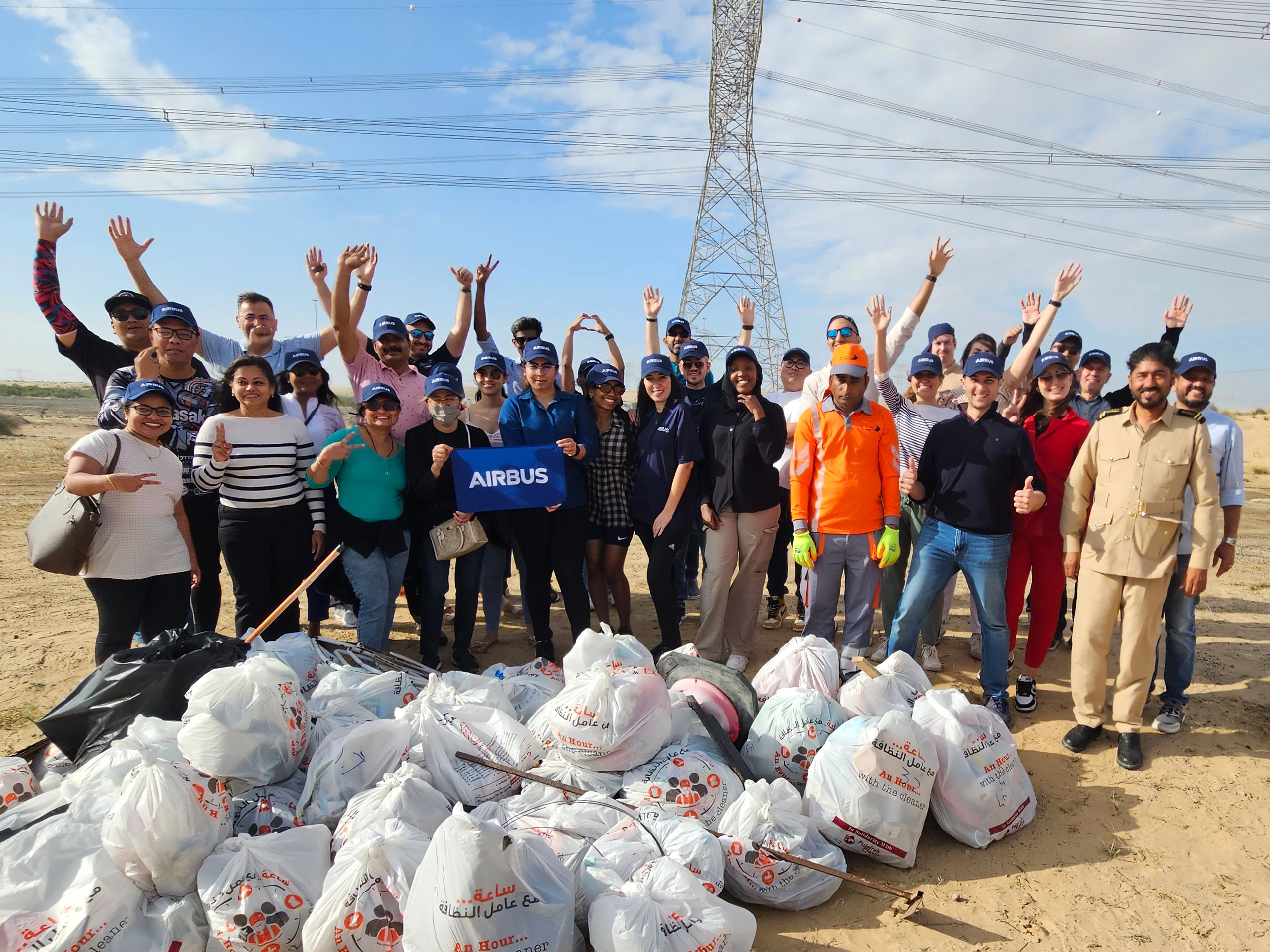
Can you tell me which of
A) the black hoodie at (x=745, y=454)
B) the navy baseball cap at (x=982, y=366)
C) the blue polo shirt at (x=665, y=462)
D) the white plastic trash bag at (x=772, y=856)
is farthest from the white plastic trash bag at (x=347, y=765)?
the navy baseball cap at (x=982, y=366)

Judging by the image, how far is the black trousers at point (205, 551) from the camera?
4.37m

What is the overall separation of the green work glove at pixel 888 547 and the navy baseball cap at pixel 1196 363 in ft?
6.19

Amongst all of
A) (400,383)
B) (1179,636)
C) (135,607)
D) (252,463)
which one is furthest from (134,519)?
(1179,636)

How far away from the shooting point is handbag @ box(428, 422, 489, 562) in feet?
15.1

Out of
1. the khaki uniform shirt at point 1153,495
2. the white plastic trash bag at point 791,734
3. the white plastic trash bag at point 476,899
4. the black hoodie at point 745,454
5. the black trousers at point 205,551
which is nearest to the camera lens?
the white plastic trash bag at point 476,899

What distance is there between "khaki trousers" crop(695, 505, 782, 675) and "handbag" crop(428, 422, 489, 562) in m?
1.62

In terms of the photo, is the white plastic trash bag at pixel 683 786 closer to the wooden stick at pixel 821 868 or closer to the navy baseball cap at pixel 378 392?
the wooden stick at pixel 821 868

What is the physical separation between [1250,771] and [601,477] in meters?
4.17

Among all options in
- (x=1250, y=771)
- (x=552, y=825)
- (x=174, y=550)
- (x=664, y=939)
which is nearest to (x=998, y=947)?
(x=664, y=939)

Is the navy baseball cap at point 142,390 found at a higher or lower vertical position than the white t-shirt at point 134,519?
higher

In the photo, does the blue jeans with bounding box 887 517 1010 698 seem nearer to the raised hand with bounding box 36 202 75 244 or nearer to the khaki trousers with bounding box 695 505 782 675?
the khaki trousers with bounding box 695 505 782 675

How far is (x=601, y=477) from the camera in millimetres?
4934

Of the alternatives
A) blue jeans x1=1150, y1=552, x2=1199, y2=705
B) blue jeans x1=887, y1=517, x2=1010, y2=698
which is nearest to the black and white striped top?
blue jeans x1=887, y1=517, x2=1010, y2=698

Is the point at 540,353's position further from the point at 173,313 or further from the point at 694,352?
the point at 173,313
